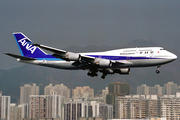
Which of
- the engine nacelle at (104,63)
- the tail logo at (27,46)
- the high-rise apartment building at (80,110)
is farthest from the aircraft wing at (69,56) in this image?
the high-rise apartment building at (80,110)

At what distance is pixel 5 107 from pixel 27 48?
11824cm

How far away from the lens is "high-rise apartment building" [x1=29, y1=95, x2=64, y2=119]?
17500 centimetres

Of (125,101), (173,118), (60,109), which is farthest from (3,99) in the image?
(173,118)

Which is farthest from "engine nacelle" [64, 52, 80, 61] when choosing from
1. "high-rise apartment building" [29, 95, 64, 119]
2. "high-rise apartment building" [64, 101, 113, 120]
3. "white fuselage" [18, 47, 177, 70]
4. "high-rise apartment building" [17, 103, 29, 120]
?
"high-rise apartment building" [17, 103, 29, 120]

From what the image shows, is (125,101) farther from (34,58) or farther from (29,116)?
(34,58)

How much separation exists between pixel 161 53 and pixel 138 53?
360cm

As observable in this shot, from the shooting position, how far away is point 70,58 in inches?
2167

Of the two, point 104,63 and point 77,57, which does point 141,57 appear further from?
point 77,57

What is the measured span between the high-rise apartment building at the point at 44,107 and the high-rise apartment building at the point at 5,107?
11557 millimetres

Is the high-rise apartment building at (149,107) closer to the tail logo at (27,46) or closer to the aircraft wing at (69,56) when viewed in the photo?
the tail logo at (27,46)

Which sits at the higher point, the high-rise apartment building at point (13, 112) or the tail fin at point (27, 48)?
the tail fin at point (27, 48)

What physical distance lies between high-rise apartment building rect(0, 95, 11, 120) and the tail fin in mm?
108281

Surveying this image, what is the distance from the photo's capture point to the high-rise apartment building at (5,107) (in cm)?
17162

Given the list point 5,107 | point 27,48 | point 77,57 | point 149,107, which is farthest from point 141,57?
point 5,107
